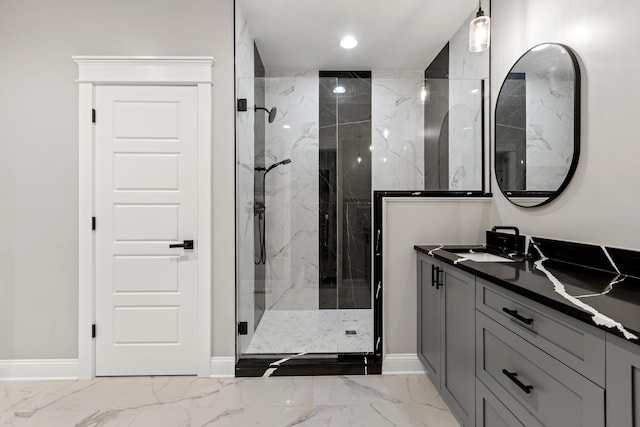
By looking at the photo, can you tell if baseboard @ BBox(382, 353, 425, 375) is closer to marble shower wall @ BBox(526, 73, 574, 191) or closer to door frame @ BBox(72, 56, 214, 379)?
door frame @ BBox(72, 56, 214, 379)

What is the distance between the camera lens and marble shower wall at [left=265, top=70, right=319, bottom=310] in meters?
2.81

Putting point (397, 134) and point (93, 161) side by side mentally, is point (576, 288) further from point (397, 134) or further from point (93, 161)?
point (93, 161)

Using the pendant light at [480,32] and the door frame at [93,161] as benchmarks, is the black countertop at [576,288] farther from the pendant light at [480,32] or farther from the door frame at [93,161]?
the door frame at [93,161]

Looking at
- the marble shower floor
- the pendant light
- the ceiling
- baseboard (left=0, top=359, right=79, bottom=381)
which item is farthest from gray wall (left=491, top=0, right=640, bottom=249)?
baseboard (left=0, top=359, right=79, bottom=381)

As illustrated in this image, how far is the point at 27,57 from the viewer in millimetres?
2373

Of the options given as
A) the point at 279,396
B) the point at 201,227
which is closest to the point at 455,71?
the point at 201,227

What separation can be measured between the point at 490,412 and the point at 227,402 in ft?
4.90

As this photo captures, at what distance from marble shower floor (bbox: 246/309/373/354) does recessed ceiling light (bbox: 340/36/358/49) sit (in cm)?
242

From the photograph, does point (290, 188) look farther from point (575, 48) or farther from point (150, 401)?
point (575, 48)

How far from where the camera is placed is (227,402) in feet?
6.87

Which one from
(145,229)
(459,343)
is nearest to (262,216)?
(145,229)

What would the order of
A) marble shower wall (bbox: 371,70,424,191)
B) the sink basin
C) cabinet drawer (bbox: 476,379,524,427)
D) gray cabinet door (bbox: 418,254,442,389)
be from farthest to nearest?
marble shower wall (bbox: 371,70,424,191), gray cabinet door (bbox: 418,254,442,389), the sink basin, cabinet drawer (bbox: 476,379,524,427)

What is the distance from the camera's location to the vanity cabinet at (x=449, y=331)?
1653 mm

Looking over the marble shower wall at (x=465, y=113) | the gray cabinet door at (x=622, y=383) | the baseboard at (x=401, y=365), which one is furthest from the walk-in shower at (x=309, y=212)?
the gray cabinet door at (x=622, y=383)
